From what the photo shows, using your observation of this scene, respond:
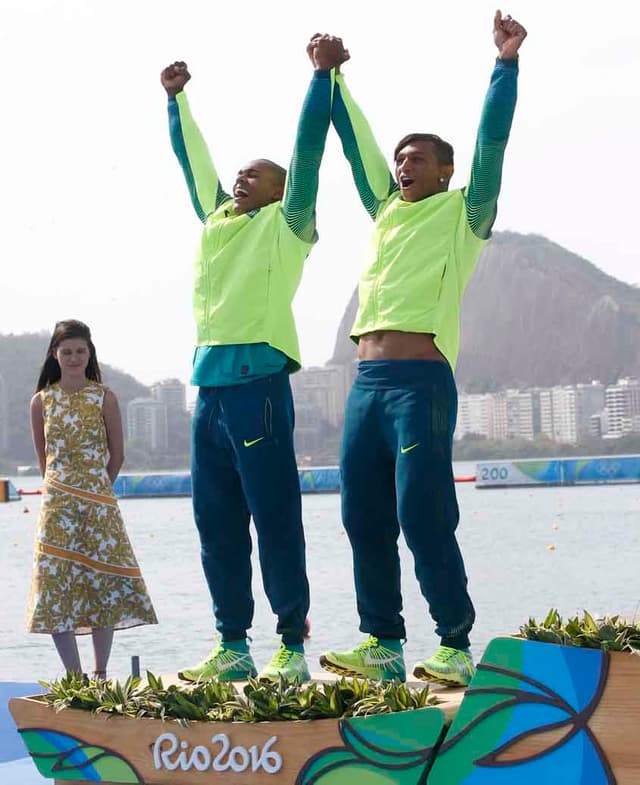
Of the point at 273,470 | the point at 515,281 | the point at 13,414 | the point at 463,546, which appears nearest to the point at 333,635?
the point at 273,470

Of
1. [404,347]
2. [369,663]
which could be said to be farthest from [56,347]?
[369,663]

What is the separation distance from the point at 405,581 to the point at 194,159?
7122 millimetres

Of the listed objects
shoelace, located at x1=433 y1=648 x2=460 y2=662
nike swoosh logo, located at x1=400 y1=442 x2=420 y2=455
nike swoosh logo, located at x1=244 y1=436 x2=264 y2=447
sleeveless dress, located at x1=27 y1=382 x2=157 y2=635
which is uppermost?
nike swoosh logo, located at x1=244 y1=436 x2=264 y2=447

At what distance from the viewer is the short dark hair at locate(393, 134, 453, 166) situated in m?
3.64

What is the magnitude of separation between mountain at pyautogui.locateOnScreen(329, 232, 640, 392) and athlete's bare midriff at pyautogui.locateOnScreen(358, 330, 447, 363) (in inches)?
2659

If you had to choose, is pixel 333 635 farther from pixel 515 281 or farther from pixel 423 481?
pixel 515 281

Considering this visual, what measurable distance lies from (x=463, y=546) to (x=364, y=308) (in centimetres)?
1101

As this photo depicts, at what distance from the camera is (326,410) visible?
143 ft

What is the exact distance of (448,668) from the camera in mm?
3338

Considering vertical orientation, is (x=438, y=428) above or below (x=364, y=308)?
below

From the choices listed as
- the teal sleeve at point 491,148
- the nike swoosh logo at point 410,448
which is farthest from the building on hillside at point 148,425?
the nike swoosh logo at point 410,448

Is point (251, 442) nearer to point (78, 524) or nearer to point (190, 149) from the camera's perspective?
point (190, 149)

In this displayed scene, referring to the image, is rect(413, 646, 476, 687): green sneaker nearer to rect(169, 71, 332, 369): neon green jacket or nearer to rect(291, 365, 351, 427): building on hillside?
rect(169, 71, 332, 369): neon green jacket

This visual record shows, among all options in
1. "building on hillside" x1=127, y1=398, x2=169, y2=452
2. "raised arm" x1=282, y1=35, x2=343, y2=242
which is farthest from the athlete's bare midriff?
"building on hillside" x1=127, y1=398, x2=169, y2=452
